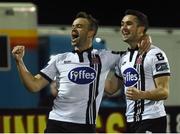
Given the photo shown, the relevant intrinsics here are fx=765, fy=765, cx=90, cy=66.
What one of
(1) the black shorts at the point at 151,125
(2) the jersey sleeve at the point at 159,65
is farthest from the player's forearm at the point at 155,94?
(1) the black shorts at the point at 151,125

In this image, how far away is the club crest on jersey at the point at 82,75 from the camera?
275 inches

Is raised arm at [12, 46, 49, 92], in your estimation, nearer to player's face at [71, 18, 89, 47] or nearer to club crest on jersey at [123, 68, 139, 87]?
player's face at [71, 18, 89, 47]

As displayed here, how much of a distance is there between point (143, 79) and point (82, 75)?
61 centimetres

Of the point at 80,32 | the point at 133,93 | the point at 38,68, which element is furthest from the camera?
the point at 38,68

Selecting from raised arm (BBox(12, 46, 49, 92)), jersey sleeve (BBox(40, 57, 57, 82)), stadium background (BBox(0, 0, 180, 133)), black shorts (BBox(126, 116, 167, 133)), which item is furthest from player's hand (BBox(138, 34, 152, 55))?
stadium background (BBox(0, 0, 180, 133))

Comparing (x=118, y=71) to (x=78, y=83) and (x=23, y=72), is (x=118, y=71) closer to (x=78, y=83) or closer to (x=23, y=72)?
(x=78, y=83)

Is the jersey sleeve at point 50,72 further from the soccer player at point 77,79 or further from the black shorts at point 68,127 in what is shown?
the black shorts at point 68,127

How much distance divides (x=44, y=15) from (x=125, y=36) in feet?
50.6

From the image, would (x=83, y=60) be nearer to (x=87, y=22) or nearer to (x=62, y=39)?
(x=87, y=22)

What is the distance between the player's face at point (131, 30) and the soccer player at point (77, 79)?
92mm

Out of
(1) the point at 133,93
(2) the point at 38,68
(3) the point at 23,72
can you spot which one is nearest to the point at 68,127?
(3) the point at 23,72

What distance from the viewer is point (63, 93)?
699cm

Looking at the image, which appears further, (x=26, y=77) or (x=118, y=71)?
(x=118, y=71)

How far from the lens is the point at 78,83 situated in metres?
6.98
